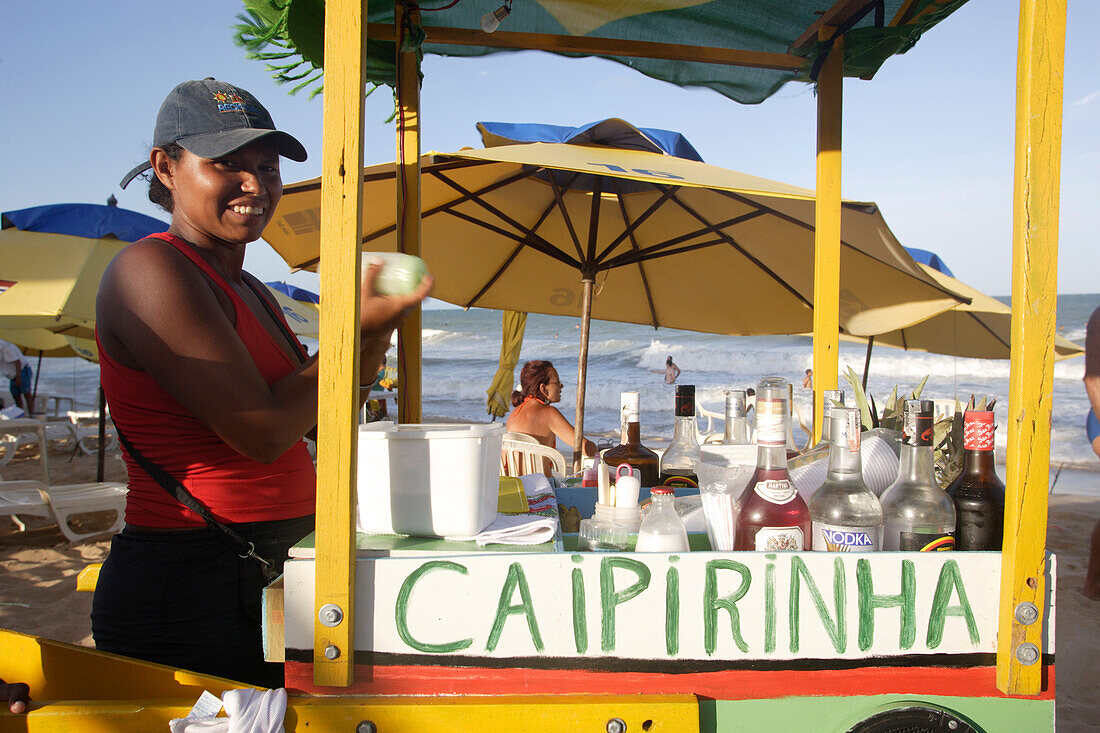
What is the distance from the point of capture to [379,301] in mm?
1073

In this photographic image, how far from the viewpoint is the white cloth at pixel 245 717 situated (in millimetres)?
939

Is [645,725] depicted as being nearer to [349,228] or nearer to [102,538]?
[349,228]

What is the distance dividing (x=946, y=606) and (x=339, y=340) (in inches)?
38.4

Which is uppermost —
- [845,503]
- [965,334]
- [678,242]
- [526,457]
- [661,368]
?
[678,242]

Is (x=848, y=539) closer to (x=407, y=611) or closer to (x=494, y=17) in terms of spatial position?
(x=407, y=611)

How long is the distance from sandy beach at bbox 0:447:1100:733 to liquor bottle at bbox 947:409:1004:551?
2.77 m

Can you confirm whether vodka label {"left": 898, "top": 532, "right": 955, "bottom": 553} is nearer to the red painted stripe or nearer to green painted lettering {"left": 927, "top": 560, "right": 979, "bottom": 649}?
green painted lettering {"left": 927, "top": 560, "right": 979, "bottom": 649}

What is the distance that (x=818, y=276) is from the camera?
228 centimetres

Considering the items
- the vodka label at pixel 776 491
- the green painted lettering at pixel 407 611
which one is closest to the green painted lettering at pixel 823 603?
the vodka label at pixel 776 491

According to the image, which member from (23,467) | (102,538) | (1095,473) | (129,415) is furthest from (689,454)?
(1095,473)

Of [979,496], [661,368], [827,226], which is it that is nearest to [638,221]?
[827,226]

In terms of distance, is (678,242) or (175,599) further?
(678,242)

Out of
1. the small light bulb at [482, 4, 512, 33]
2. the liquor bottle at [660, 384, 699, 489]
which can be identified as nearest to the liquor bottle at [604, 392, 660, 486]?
the liquor bottle at [660, 384, 699, 489]

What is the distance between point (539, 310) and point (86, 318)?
137 inches
